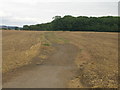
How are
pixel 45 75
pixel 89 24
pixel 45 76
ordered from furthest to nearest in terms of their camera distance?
pixel 89 24, pixel 45 75, pixel 45 76

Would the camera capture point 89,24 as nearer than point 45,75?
No

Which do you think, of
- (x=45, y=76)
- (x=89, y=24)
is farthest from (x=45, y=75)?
(x=89, y=24)

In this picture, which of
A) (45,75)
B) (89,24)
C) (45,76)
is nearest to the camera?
(45,76)

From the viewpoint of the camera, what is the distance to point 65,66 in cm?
1496

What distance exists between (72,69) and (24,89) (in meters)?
4.91

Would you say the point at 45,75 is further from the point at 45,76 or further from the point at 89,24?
the point at 89,24

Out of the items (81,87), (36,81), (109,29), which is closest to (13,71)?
(36,81)

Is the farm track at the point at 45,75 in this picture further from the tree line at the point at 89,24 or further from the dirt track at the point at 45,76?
the tree line at the point at 89,24

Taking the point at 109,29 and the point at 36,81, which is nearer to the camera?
the point at 36,81

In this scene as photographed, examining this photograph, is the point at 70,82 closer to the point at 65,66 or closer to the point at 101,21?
the point at 65,66

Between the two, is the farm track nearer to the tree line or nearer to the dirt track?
the dirt track

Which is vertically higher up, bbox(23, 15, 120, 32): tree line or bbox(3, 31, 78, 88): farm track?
bbox(23, 15, 120, 32): tree line

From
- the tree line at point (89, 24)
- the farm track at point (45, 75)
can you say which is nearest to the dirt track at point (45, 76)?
the farm track at point (45, 75)

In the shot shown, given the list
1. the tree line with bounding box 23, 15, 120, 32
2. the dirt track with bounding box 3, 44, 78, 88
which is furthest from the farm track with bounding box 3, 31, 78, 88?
the tree line with bounding box 23, 15, 120, 32
